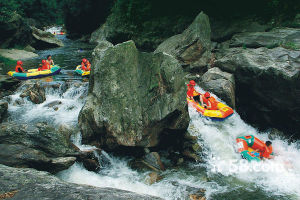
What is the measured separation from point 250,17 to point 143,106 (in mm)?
11203

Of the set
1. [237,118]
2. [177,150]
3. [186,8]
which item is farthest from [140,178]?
[186,8]

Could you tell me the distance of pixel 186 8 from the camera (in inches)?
683

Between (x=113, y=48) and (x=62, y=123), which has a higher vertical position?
(x=113, y=48)

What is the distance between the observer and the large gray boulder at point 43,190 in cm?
314

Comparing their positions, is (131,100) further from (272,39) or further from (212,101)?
(272,39)

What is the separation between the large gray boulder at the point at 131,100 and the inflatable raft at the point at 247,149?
2.05 metres

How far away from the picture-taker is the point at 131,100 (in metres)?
6.59

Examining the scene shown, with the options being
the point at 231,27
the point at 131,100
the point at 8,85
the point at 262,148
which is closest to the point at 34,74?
the point at 8,85

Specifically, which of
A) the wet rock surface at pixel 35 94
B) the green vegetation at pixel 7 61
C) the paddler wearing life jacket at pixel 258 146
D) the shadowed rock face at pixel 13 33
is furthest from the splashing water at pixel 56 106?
the shadowed rock face at pixel 13 33

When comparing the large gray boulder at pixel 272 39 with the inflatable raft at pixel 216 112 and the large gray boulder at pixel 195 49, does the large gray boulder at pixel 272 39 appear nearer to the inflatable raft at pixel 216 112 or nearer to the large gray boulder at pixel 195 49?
the large gray boulder at pixel 195 49

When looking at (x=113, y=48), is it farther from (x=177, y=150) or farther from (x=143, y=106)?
(x=177, y=150)

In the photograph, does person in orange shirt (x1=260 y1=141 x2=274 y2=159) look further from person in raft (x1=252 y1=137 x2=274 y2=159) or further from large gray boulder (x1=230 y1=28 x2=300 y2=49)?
large gray boulder (x1=230 y1=28 x2=300 y2=49)

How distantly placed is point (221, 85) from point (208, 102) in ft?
4.13

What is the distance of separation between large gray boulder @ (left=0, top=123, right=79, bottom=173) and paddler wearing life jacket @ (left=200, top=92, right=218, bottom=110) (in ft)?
17.5
